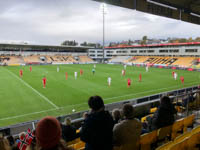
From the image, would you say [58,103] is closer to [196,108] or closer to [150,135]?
[196,108]

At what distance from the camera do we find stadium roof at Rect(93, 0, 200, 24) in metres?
6.26

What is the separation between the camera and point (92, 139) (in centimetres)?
262

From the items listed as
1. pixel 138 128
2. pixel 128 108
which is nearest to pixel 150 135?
pixel 138 128

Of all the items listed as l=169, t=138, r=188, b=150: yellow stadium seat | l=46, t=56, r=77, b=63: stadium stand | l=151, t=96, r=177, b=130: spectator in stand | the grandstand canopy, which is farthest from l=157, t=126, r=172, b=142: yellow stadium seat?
l=46, t=56, r=77, b=63: stadium stand

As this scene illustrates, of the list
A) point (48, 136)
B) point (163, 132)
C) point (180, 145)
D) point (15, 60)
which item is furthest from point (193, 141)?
point (15, 60)

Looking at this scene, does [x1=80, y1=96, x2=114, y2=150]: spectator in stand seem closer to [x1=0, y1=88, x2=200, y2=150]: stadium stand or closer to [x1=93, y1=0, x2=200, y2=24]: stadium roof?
[x1=0, y1=88, x2=200, y2=150]: stadium stand

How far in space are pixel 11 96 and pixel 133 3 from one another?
14.8 meters

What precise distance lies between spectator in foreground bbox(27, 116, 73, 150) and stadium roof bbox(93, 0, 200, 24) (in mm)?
5029

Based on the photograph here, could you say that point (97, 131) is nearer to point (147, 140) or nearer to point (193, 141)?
point (147, 140)

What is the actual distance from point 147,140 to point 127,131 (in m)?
0.87

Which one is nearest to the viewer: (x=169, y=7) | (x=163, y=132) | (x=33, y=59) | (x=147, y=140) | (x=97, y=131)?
(x=97, y=131)

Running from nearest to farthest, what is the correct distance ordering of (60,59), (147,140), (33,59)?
(147,140)
(33,59)
(60,59)

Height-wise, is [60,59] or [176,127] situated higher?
[60,59]

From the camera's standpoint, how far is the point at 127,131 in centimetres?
323
